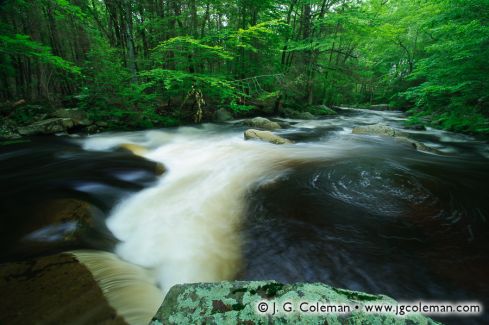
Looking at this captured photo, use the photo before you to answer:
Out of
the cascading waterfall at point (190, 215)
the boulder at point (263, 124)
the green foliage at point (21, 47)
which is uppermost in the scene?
the green foliage at point (21, 47)

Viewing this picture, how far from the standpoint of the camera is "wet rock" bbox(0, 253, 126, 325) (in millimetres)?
1554

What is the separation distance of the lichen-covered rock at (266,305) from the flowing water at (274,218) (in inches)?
25.5

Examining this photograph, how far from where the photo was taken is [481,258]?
2.61m

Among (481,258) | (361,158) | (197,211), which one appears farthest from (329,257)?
(361,158)

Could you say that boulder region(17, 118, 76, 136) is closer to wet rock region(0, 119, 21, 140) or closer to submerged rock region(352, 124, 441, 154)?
wet rock region(0, 119, 21, 140)

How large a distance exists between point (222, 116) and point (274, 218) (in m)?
10.7

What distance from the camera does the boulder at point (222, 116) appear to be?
13.4 metres

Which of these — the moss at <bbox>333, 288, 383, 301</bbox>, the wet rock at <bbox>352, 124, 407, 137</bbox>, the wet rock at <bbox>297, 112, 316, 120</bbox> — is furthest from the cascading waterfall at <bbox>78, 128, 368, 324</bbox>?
the wet rock at <bbox>297, 112, 316, 120</bbox>

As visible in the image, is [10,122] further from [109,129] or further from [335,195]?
[335,195]

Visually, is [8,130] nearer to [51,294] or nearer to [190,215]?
[190,215]


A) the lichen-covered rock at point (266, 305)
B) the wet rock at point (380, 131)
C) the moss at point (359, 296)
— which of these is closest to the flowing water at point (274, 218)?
the lichen-covered rock at point (266, 305)

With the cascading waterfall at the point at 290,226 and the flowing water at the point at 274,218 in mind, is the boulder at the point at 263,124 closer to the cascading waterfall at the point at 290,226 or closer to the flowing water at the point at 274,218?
the flowing water at the point at 274,218

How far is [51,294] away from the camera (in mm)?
1703

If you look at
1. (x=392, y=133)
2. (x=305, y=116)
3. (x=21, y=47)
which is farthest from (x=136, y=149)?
(x=305, y=116)
